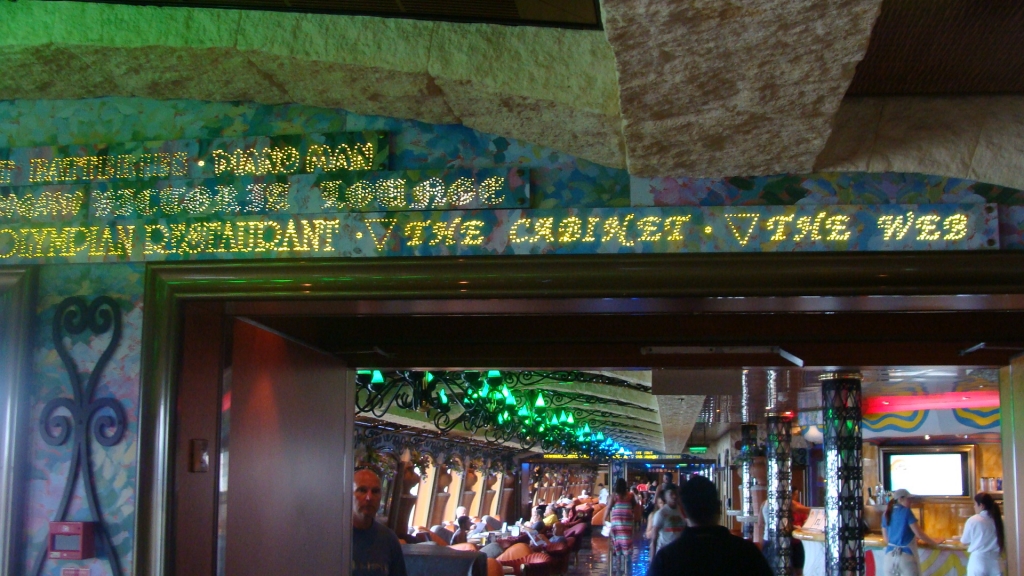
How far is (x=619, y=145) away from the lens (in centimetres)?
319

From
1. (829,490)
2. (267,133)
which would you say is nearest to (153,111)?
(267,133)

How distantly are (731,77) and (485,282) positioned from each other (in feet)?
3.37

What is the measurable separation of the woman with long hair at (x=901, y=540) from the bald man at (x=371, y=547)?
786 centimetres

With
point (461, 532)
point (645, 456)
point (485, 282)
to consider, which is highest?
point (485, 282)

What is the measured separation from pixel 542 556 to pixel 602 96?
454 inches

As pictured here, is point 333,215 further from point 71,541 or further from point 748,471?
point 748,471

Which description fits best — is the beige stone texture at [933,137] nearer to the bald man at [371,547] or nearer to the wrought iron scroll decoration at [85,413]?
the wrought iron scroll decoration at [85,413]

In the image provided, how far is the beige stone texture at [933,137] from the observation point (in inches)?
122

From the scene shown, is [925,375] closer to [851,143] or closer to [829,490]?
[829,490]

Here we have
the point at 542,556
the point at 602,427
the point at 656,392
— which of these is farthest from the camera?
the point at 602,427

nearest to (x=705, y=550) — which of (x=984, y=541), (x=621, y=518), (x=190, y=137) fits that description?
(x=190, y=137)

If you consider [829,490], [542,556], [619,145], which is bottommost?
[542,556]

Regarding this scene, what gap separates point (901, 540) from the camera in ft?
38.6

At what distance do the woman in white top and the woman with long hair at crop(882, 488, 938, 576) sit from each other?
0.91m
